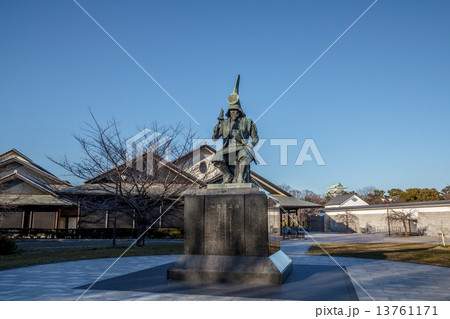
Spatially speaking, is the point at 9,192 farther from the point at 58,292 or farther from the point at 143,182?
the point at 58,292

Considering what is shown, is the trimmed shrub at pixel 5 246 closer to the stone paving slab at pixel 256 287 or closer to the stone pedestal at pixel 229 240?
the stone paving slab at pixel 256 287

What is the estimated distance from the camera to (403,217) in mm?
33500

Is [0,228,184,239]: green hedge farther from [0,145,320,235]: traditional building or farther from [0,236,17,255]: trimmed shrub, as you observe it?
[0,236,17,255]: trimmed shrub

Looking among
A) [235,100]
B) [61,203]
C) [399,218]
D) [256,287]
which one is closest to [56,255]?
[235,100]

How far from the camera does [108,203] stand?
20.3 meters

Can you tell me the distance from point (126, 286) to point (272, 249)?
3.11m

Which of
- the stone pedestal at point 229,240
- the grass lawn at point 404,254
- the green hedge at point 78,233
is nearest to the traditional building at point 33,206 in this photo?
the green hedge at point 78,233

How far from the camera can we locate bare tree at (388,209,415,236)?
33.3 metres

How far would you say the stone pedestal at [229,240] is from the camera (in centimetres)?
642

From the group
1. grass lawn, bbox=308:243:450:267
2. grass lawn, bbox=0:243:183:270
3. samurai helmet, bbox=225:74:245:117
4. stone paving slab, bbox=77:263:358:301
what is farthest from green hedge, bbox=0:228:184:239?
samurai helmet, bbox=225:74:245:117

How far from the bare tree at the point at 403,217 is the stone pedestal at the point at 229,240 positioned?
103 ft

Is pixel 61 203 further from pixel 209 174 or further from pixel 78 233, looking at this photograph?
pixel 209 174

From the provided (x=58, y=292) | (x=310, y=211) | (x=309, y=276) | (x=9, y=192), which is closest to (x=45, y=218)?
(x=9, y=192)

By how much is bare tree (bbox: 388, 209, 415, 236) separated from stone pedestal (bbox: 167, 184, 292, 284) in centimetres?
3132
